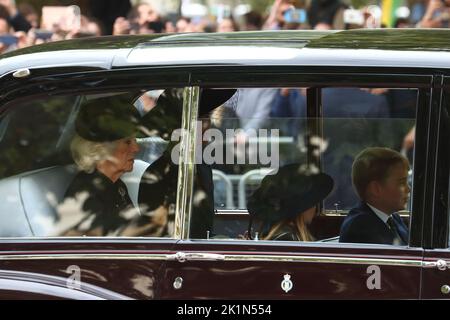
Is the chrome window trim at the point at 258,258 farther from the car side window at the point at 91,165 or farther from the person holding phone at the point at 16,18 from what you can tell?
the person holding phone at the point at 16,18

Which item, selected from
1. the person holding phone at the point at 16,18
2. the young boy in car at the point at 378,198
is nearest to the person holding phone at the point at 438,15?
the person holding phone at the point at 16,18

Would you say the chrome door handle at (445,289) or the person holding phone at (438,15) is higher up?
the person holding phone at (438,15)

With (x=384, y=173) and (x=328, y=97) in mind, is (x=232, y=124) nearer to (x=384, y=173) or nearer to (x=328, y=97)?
(x=328, y=97)

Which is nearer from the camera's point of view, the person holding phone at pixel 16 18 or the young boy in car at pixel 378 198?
the young boy in car at pixel 378 198

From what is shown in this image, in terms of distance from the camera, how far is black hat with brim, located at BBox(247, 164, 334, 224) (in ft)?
10.9

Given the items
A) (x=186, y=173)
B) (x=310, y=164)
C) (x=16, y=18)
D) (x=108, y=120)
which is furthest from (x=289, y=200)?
(x=16, y=18)

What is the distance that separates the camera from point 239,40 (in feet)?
11.5

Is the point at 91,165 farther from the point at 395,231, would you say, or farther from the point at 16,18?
the point at 16,18

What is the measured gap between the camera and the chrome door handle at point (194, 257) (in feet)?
10.6

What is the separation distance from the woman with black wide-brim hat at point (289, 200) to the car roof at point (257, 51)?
0.41 m

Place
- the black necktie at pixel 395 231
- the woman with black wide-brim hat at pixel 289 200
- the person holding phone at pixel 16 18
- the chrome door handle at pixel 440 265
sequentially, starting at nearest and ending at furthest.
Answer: the chrome door handle at pixel 440 265, the black necktie at pixel 395 231, the woman with black wide-brim hat at pixel 289 200, the person holding phone at pixel 16 18

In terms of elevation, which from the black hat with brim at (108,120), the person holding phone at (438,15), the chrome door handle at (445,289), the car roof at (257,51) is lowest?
the chrome door handle at (445,289)

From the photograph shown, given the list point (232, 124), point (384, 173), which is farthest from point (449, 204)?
point (232, 124)

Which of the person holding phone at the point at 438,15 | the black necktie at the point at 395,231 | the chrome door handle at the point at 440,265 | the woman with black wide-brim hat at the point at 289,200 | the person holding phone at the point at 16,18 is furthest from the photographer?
the person holding phone at the point at 16,18
